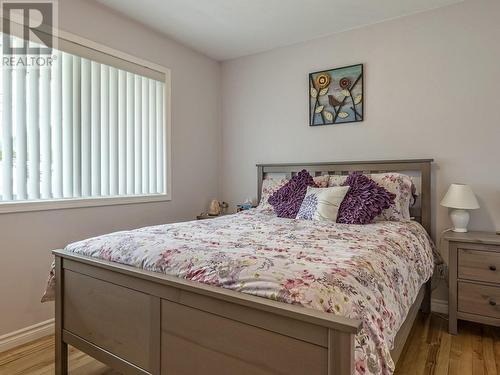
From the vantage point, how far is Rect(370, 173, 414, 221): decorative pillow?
2.46 meters

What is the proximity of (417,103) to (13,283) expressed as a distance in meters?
3.32

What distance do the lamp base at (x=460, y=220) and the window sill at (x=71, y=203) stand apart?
2.53 metres

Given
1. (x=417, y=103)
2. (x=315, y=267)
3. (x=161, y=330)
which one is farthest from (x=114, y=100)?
(x=417, y=103)

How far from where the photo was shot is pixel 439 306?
8.84 feet

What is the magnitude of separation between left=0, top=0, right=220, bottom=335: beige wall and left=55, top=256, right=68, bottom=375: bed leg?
0.63 metres

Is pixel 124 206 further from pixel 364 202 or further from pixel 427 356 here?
pixel 427 356

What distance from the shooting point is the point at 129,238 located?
1.69 m

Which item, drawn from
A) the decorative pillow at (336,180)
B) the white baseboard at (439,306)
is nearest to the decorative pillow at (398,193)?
the decorative pillow at (336,180)

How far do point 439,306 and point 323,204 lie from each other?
138 cm

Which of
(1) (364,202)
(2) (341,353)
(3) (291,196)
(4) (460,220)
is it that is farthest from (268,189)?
(2) (341,353)

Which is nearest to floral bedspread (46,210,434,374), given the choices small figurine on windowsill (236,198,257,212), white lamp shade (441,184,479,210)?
white lamp shade (441,184,479,210)

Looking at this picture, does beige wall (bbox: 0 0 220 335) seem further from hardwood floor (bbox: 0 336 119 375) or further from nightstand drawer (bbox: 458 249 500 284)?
nightstand drawer (bbox: 458 249 500 284)

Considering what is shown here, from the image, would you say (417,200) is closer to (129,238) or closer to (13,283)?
(129,238)

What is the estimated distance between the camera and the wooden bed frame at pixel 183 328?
3.12 feet
